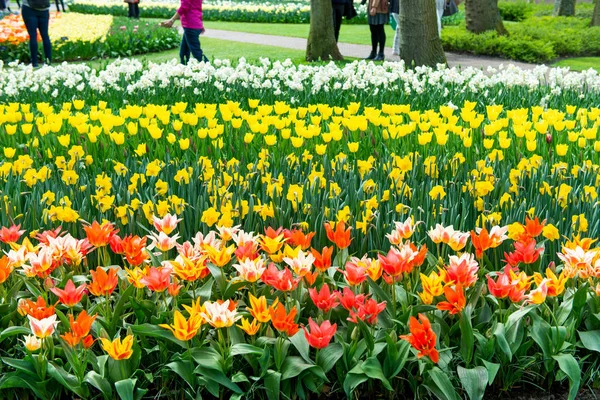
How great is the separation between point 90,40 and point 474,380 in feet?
45.8

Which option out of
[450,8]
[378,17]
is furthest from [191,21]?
[450,8]

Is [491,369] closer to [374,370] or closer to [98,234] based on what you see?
[374,370]

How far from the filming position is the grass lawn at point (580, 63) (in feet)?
47.4

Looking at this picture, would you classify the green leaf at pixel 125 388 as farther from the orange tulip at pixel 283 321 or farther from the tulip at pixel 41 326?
the orange tulip at pixel 283 321

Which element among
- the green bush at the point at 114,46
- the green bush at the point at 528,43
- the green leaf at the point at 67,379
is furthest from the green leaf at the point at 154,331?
the green bush at the point at 528,43

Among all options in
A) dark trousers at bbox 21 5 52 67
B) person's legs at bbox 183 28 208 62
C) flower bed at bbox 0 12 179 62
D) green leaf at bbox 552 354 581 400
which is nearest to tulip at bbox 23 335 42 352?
green leaf at bbox 552 354 581 400

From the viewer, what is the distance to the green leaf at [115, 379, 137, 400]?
2238mm

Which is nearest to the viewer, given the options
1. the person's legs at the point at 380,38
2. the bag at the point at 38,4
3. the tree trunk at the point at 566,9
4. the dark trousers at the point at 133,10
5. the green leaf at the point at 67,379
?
the green leaf at the point at 67,379

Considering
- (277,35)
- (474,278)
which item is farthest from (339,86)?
(277,35)

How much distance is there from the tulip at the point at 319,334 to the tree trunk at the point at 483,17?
50.5ft

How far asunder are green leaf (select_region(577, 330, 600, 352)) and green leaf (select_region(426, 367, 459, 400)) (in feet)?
1.71

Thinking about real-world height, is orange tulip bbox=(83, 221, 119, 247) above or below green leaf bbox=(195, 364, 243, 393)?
above

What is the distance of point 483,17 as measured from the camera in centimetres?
1672

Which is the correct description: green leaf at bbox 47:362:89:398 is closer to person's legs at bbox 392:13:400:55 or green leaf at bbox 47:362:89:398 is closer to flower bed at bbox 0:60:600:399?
flower bed at bbox 0:60:600:399
